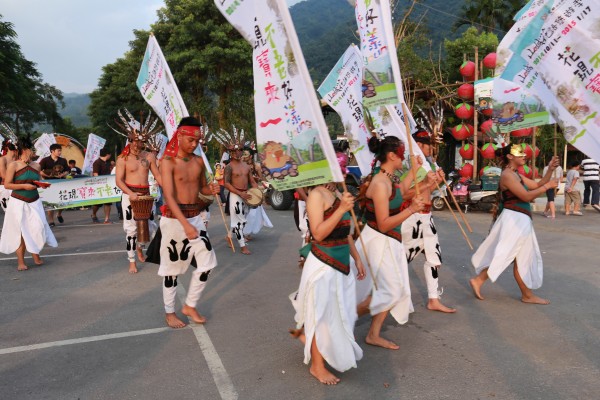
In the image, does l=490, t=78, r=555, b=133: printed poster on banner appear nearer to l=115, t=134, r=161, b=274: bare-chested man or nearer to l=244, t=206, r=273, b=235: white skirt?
l=115, t=134, r=161, b=274: bare-chested man

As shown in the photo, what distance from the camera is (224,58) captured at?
25.6 metres

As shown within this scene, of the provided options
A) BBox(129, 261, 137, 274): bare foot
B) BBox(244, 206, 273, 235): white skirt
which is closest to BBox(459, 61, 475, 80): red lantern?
BBox(244, 206, 273, 235): white skirt

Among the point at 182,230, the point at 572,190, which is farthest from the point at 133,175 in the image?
the point at 572,190

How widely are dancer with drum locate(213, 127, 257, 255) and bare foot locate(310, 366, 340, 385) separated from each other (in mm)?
4700

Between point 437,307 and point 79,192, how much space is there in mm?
9552

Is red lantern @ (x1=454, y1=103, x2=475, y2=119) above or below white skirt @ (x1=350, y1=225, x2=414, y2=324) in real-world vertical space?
above

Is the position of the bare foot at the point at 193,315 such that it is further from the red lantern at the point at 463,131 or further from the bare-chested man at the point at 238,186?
the red lantern at the point at 463,131

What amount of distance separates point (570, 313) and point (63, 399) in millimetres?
4614

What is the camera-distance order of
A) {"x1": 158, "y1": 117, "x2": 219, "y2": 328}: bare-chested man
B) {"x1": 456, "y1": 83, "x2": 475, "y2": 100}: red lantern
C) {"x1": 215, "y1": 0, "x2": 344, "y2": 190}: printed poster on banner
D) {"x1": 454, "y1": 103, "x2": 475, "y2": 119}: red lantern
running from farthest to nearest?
{"x1": 454, "y1": 103, "x2": 475, "y2": 119}: red lantern
{"x1": 456, "y1": 83, "x2": 475, "y2": 100}: red lantern
{"x1": 158, "y1": 117, "x2": 219, "y2": 328}: bare-chested man
{"x1": 215, "y1": 0, "x2": 344, "y2": 190}: printed poster on banner

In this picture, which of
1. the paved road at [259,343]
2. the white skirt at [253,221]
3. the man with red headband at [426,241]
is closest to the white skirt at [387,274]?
the paved road at [259,343]

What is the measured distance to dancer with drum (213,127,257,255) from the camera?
8098mm

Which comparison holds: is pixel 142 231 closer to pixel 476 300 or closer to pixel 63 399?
pixel 63 399

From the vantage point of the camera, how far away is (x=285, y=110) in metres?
3.21

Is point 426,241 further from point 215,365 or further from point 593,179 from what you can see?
point 593,179
